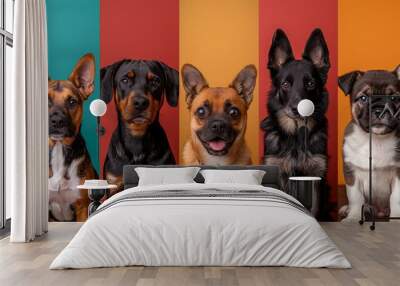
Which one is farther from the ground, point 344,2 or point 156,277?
point 344,2

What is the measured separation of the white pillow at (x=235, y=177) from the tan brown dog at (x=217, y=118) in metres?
0.50

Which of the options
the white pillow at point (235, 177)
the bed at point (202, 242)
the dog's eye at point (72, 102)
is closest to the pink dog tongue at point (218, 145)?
the white pillow at point (235, 177)

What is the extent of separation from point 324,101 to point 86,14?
3340mm

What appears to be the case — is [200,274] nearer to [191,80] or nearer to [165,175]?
[165,175]

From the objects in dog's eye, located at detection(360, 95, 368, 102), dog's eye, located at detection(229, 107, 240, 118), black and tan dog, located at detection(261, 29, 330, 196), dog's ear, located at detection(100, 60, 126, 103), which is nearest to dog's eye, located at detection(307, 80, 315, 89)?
black and tan dog, located at detection(261, 29, 330, 196)

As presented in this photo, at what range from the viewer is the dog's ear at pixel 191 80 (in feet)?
25.0

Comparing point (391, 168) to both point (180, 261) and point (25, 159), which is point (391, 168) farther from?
point (25, 159)

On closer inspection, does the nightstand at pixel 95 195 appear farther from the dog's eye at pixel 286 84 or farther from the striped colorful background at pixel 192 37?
the dog's eye at pixel 286 84

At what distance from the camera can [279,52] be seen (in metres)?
7.62

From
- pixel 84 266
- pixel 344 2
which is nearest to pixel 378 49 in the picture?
pixel 344 2

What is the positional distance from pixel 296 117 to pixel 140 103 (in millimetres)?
2042

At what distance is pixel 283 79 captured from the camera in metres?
7.56

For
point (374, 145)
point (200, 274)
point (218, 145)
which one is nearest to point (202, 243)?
point (200, 274)

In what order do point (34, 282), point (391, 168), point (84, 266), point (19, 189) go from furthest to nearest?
point (391, 168)
point (19, 189)
point (84, 266)
point (34, 282)
